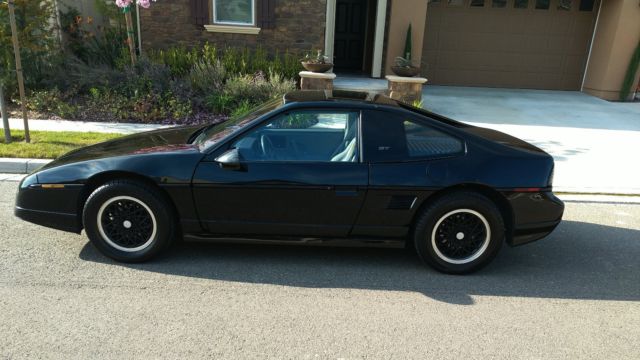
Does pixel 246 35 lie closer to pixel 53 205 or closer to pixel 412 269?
pixel 53 205

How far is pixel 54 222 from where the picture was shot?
405 centimetres

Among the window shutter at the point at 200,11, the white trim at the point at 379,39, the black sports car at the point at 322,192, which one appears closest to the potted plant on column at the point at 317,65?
the white trim at the point at 379,39

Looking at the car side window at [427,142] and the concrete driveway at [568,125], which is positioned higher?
the car side window at [427,142]

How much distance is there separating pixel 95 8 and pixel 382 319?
12.3 metres

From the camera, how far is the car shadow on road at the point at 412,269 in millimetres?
3926

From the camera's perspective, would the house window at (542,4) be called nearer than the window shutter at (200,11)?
No

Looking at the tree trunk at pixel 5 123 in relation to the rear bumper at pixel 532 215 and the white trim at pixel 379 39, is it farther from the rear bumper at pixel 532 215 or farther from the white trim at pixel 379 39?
the white trim at pixel 379 39

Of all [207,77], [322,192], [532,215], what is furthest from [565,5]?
[322,192]

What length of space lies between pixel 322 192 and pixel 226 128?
1.05 metres

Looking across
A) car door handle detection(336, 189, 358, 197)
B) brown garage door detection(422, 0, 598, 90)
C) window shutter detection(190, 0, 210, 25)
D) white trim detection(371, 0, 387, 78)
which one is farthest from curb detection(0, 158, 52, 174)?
brown garage door detection(422, 0, 598, 90)

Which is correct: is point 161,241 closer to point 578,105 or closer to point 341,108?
point 341,108

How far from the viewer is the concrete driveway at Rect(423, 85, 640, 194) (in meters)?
7.01

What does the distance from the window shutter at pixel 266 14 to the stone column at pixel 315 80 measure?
6.71 ft

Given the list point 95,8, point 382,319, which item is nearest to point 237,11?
point 95,8
